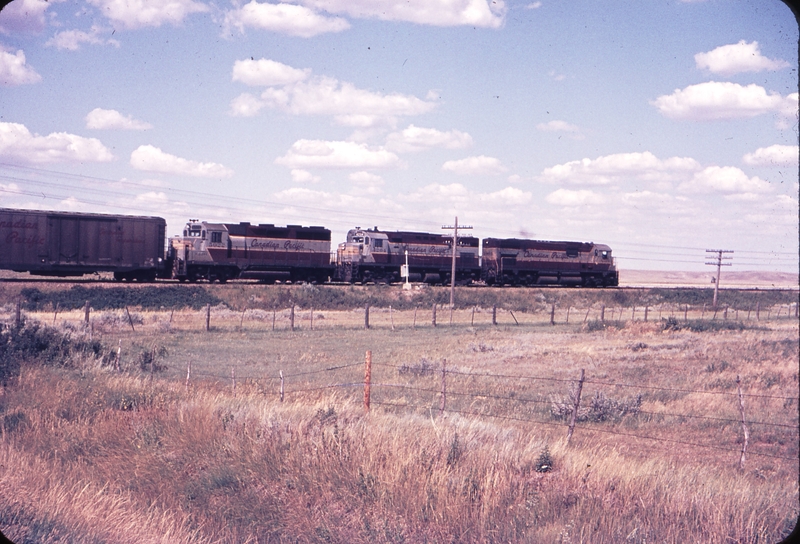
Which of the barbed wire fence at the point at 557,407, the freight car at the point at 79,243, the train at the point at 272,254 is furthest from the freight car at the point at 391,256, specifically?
the barbed wire fence at the point at 557,407

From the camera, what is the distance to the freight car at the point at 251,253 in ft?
141

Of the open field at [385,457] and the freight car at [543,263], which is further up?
the freight car at [543,263]

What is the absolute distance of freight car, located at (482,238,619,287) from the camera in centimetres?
5653

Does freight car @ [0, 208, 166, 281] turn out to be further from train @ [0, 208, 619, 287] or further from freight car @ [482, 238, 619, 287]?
freight car @ [482, 238, 619, 287]

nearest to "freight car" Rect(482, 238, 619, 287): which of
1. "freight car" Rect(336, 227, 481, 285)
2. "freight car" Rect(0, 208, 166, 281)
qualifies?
"freight car" Rect(336, 227, 481, 285)

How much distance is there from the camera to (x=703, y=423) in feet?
45.6

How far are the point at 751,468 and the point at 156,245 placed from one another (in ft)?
121

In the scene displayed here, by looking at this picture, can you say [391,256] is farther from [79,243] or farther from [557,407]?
[557,407]

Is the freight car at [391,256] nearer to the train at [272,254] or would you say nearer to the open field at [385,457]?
the train at [272,254]

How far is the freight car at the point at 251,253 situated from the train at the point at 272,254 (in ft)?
0.22

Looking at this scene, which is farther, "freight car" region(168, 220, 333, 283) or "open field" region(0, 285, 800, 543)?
"freight car" region(168, 220, 333, 283)

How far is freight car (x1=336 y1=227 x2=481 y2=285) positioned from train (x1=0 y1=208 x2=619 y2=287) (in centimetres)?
8

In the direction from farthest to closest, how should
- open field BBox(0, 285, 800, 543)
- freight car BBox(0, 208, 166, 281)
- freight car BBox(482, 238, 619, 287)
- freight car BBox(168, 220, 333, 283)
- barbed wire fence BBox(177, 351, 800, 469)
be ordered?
freight car BBox(482, 238, 619, 287) < freight car BBox(168, 220, 333, 283) < freight car BBox(0, 208, 166, 281) < barbed wire fence BBox(177, 351, 800, 469) < open field BBox(0, 285, 800, 543)

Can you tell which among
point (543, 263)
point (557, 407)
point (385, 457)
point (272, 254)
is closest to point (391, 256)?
point (272, 254)
